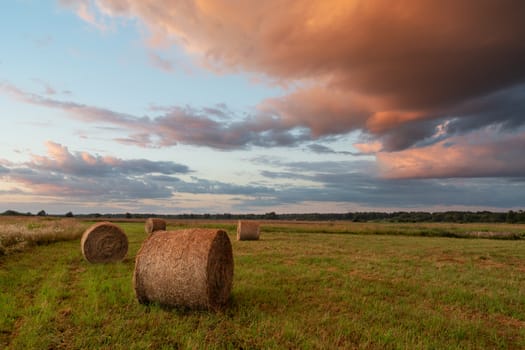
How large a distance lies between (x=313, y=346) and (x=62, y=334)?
4.37 metres


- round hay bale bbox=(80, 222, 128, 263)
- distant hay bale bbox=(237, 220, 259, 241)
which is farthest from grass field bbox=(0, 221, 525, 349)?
distant hay bale bbox=(237, 220, 259, 241)

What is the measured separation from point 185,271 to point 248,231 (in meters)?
19.4

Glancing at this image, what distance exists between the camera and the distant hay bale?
26.9 metres

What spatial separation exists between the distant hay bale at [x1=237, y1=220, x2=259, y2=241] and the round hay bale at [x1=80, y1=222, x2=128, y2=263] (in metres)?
12.1

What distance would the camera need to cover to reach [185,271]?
7773 millimetres

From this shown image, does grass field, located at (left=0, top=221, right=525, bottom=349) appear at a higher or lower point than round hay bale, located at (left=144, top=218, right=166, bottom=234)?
lower

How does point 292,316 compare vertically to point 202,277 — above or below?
below

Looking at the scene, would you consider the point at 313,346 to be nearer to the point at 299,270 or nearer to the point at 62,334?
the point at 62,334

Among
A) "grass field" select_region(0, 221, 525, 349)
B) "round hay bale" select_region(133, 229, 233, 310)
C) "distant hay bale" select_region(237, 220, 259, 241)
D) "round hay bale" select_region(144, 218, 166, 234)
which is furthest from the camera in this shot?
"round hay bale" select_region(144, 218, 166, 234)

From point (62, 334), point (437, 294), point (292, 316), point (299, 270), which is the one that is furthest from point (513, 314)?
point (62, 334)

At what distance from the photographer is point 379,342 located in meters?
5.96

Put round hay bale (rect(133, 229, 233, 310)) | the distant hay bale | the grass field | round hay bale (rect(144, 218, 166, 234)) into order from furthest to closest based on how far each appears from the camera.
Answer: round hay bale (rect(144, 218, 166, 234)) → the distant hay bale → round hay bale (rect(133, 229, 233, 310)) → the grass field

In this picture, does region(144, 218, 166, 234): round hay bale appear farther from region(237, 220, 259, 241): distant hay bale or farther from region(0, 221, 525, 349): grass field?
region(0, 221, 525, 349): grass field

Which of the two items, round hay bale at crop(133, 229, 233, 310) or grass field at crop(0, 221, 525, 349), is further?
round hay bale at crop(133, 229, 233, 310)
